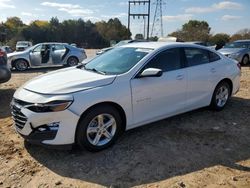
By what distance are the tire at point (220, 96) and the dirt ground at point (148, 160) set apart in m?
0.81

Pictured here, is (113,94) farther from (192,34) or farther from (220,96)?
(192,34)

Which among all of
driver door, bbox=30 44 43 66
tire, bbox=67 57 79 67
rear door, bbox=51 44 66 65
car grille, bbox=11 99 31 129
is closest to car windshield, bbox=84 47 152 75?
car grille, bbox=11 99 31 129

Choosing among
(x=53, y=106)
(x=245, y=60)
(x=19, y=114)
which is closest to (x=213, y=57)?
(x=53, y=106)

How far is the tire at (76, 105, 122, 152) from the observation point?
15.8 ft

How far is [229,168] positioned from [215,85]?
2.68 metres

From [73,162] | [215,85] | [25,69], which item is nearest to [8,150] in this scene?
[73,162]

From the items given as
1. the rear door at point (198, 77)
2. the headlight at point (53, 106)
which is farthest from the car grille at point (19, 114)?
the rear door at point (198, 77)

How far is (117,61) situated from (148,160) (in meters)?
1.90

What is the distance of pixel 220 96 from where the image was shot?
7.31m

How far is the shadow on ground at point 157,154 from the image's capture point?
14.6 feet

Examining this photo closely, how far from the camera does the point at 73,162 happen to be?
4.77 meters

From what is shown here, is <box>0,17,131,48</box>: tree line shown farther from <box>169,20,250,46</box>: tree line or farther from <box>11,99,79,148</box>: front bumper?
<box>11,99,79,148</box>: front bumper

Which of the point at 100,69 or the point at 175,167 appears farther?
the point at 100,69

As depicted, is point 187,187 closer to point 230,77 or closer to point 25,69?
point 230,77
